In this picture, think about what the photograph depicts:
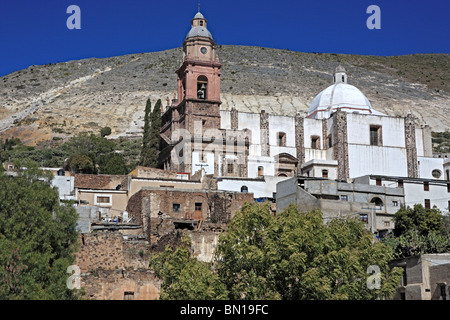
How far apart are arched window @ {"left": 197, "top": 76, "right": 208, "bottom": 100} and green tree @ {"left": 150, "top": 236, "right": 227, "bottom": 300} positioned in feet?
111

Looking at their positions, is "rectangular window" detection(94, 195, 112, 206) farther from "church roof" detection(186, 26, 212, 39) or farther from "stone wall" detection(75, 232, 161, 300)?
"church roof" detection(186, 26, 212, 39)

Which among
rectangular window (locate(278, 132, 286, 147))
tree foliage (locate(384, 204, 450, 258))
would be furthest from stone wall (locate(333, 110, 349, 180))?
tree foliage (locate(384, 204, 450, 258))

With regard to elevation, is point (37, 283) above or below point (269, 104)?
below

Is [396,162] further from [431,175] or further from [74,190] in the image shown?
[74,190]

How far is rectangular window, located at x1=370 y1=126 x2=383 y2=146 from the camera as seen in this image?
2830 inches

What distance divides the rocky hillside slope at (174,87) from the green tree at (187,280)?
254 ft

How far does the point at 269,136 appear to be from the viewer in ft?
230

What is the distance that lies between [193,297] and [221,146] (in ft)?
109

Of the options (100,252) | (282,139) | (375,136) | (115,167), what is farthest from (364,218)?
(115,167)

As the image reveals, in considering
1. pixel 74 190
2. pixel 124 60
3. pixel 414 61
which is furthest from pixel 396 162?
pixel 414 61

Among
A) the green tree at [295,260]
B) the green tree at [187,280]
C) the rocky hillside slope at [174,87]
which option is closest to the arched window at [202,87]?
the green tree at [295,260]

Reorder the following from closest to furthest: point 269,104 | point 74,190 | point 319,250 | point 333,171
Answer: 1. point 319,250
2. point 74,190
3. point 333,171
4. point 269,104

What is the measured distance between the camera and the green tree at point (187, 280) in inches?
1250

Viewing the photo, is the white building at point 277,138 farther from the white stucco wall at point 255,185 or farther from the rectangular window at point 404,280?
the rectangular window at point 404,280
